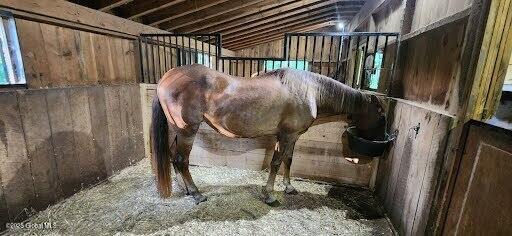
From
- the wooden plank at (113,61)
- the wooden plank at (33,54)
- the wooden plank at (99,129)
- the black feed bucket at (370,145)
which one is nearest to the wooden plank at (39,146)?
the wooden plank at (33,54)

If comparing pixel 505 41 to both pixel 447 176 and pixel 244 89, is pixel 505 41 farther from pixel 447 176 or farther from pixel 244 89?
pixel 244 89

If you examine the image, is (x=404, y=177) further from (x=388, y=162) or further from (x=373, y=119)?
(x=373, y=119)

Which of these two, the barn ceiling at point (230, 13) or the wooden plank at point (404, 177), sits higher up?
the barn ceiling at point (230, 13)

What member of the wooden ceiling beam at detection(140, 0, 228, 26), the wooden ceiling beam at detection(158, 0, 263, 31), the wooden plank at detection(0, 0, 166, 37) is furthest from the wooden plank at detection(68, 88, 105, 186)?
the wooden ceiling beam at detection(158, 0, 263, 31)

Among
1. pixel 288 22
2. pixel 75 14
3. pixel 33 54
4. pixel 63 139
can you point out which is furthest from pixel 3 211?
pixel 288 22

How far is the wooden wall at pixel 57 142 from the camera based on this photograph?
1655mm

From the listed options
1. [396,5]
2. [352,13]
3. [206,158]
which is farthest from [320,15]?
[206,158]

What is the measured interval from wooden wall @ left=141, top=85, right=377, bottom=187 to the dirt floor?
0.55 ft

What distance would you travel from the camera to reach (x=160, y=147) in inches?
81.5

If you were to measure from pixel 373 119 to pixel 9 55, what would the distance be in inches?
121

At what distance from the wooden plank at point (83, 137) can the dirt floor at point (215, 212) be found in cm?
17

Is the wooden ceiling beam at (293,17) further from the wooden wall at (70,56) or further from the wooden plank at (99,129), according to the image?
the wooden plank at (99,129)

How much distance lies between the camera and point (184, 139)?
2053mm

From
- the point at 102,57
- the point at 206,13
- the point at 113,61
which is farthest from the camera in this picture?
the point at 206,13
